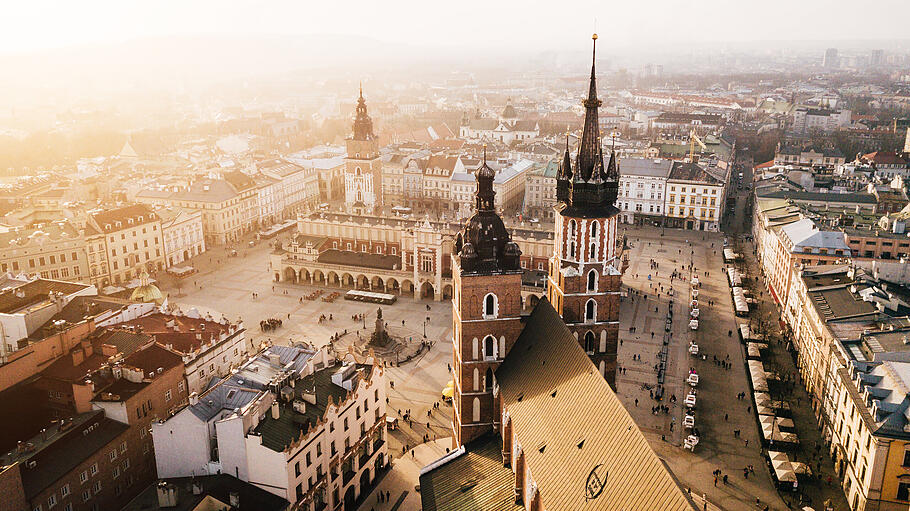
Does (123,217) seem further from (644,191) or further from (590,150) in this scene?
(644,191)

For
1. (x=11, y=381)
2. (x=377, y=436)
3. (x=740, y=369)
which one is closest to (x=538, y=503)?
(x=377, y=436)

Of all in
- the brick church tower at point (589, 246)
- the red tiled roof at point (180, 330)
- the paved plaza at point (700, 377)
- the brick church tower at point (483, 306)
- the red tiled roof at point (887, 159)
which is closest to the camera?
the brick church tower at point (483, 306)

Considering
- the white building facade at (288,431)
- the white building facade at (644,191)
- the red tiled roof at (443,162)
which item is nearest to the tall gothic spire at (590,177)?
the white building facade at (288,431)

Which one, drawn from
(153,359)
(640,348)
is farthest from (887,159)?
(153,359)

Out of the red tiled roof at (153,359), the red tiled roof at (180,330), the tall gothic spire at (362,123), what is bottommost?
the red tiled roof at (180,330)

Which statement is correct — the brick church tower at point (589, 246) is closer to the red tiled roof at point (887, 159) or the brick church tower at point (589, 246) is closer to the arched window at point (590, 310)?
the arched window at point (590, 310)

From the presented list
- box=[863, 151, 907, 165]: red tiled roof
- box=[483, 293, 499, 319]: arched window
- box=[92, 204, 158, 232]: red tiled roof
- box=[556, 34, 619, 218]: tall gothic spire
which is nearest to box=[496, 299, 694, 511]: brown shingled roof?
box=[483, 293, 499, 319]: arched window
